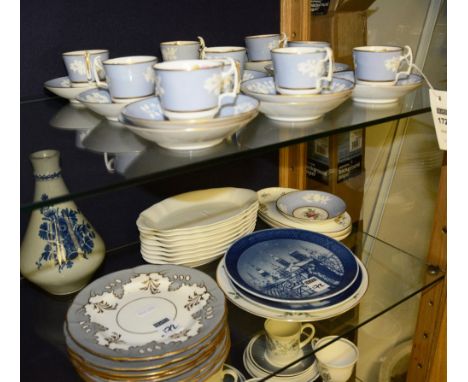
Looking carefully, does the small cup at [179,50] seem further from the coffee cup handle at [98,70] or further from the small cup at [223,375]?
the small cup at [223,375]

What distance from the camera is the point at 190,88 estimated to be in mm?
564

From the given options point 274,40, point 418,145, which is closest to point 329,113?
point 274,40

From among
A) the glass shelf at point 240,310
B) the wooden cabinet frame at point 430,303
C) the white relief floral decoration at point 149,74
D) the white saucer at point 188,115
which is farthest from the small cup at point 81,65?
the wooden cabinet frame at point 430,303

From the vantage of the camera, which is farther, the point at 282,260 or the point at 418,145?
the point at 418,145

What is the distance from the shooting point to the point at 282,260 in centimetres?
89

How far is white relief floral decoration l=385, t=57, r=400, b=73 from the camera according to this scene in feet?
2.34

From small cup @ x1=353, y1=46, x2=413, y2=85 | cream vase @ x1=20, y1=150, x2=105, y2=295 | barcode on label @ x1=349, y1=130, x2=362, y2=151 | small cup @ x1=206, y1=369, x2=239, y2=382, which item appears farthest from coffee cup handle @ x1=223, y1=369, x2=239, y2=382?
barcode on label @ x1=349, y1=130, x2=362, y2=151

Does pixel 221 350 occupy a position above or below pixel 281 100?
below

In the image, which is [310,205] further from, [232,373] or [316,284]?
[232,373]

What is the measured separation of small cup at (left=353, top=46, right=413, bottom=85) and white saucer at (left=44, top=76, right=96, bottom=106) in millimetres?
385

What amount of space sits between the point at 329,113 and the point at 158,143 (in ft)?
0.85

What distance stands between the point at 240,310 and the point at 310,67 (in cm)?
41

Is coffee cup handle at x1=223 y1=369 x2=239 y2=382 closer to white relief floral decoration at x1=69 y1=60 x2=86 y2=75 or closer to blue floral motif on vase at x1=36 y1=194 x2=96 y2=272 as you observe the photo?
blue floral motif on vase at x1=36 y1=194 x2=96 y2=272

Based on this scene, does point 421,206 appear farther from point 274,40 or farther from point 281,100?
point 281,100
